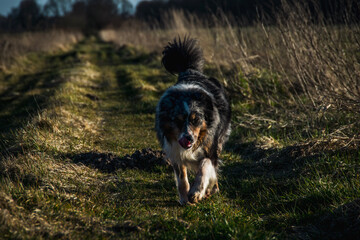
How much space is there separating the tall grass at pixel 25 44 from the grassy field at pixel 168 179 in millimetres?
8457

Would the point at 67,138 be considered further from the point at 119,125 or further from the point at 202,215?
the point at 202,215

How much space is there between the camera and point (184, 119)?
3316 millimetres

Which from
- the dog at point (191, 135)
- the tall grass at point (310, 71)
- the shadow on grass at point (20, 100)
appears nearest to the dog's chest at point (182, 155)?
the dog at point (191, 135)

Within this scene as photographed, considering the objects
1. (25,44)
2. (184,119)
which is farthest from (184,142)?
(25,44)

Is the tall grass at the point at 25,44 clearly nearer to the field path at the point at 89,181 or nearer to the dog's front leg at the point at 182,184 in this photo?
the field path at the point at 89,181

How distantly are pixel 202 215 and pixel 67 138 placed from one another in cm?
308

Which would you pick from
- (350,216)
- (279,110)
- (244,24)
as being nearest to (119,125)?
(279,110)

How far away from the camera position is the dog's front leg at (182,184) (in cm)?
361

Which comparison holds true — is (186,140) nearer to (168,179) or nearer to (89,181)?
(168,179)

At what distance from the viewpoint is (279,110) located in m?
6.17

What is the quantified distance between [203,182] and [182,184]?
0.36m

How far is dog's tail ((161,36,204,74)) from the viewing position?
5.17m

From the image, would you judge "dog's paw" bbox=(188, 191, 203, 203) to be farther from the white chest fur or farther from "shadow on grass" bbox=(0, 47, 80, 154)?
"shadow on grass" bbox=(0, 47, 80, 154)

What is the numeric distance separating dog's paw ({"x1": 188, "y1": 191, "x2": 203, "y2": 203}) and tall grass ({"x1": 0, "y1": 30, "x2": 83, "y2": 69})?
43.0 feet
